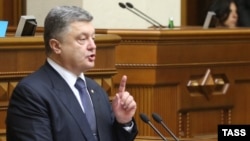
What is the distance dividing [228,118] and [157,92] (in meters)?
0.78

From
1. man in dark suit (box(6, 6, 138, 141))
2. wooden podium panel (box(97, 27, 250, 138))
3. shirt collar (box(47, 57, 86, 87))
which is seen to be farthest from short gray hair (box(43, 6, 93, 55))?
wooden podium panel (box(97, 27, 250, 138))

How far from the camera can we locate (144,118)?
4.09 m

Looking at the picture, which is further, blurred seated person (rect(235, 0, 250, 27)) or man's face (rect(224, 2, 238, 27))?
blurred seated person (rect(235, 0, 250, 27))

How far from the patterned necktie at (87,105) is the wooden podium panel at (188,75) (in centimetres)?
257

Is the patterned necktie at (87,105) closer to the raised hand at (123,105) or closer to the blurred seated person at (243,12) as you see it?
the raised hand at (123,105)

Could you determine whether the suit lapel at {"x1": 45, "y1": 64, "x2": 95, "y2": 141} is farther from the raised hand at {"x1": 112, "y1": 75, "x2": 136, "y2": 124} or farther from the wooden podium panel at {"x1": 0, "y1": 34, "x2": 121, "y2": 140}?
the wooden podium panel at {"x1": 0, "y1": 34, "x2": 121, "y2": 140}

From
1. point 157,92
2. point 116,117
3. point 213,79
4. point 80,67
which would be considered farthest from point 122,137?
point 213,79

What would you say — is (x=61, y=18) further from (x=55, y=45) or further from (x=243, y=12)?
(x=243, y=12)

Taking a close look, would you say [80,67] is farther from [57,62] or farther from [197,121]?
[197,121]

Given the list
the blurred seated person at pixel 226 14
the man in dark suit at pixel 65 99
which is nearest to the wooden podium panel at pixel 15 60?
the man in dark suit at pixel 65 99

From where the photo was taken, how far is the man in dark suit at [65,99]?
338cm

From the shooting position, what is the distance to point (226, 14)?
8.12 m

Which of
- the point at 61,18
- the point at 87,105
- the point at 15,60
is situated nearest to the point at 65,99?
the point at 87,105

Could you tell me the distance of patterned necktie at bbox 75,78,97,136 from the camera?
11.7 ft
